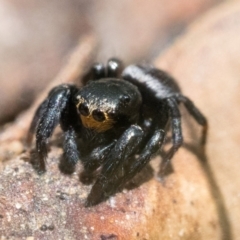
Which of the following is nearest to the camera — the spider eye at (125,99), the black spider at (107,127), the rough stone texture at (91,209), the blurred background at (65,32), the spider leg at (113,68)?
the rough stone texture at (91,209)

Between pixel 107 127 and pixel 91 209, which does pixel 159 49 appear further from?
pixel 91 209

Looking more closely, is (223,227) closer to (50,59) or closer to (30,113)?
(30,113)

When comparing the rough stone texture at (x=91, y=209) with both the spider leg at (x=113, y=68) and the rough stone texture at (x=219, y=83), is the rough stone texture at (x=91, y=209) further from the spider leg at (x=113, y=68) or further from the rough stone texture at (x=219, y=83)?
the spider leg at (x=113, y=68)

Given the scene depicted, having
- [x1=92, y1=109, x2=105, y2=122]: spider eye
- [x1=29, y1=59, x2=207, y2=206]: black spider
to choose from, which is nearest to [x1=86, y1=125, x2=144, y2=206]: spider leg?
[x1=29, y1=59, x2=207, y2=206]: black spider

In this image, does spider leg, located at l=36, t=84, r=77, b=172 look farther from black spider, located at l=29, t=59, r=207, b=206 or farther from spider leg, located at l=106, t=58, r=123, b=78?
spider leg, located at l=106, t=58, r=123, b=78

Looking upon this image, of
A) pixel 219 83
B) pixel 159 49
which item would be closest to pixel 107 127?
pixel 219 83

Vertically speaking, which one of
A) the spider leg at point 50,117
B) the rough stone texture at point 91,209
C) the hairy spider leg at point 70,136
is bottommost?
the rough stone texture at point 91,209

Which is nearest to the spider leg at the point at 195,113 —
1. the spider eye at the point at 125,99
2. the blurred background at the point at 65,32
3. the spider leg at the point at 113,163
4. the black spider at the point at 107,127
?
the black spider at the point at 107,127

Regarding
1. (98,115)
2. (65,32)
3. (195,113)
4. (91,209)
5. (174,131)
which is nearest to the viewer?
(91,209)
